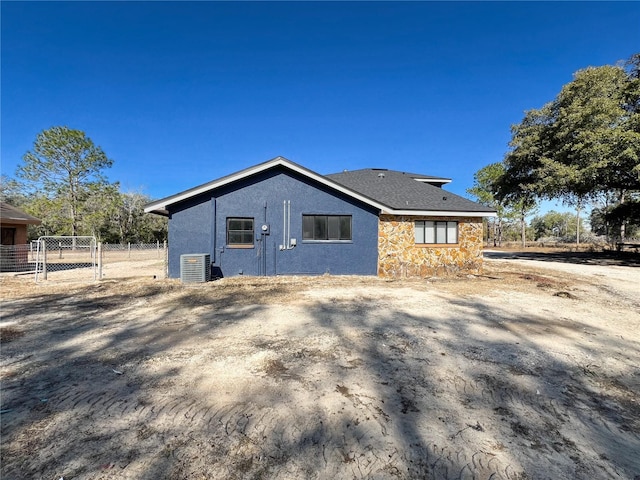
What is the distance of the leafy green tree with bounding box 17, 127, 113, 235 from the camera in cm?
2777

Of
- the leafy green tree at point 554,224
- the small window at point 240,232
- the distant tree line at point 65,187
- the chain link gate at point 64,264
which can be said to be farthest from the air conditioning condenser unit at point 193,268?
the leafy green tree at point 554,224

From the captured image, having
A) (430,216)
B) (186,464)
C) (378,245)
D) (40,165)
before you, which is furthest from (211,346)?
(40,165)

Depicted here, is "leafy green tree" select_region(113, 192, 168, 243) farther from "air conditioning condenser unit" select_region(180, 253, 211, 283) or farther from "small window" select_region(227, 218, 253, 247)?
"air conditioning condenser unit" select_region(180, 253, 211, 283)

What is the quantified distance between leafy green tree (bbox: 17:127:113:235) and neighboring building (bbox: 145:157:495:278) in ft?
83.8

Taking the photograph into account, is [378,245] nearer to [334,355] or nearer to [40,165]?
[334,355]

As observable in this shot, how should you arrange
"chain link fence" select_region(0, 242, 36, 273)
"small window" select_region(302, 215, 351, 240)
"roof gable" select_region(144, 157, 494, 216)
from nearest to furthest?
1. "roof gable" select_region(144, 157, 494, 216)
2. "small window" select_region(302, 215, 351, 240)
3. "chain link fence" select_region(0, 242, 36, 273)

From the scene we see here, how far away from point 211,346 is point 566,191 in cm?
2478

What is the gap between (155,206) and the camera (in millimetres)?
10547

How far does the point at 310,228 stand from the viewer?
11.6 meters

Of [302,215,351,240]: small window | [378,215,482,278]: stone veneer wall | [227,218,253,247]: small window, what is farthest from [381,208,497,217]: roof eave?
[227,218,253,247]: small window

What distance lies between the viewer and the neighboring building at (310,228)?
10906mm

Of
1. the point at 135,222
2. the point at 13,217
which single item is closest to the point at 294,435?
the point at 13,217

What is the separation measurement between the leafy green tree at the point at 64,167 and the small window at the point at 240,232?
1063 inches

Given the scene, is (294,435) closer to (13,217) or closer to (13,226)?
(13,217)
